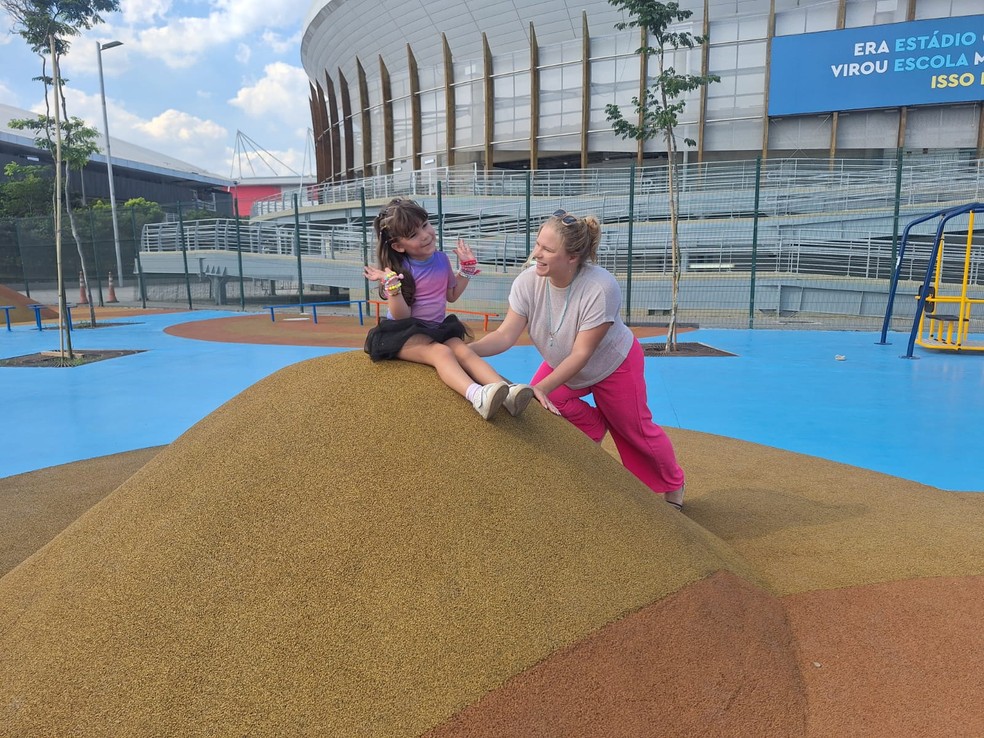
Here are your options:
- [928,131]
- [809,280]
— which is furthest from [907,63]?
[809,280]

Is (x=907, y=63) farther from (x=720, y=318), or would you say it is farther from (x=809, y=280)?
(x=720, y=318)

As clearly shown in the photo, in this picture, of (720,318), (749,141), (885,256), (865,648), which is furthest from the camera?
(749,141)

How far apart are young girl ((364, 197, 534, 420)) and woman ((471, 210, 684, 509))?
243 millimetres

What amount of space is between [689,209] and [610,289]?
61.6 feet

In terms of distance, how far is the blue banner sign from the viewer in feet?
75.6

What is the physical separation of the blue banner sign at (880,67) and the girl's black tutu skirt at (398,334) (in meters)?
25.8

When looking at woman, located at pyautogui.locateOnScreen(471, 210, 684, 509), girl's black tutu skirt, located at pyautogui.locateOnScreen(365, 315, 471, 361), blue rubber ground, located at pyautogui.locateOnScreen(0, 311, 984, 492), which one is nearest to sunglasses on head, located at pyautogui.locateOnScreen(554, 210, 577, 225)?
woman, located at pyautogui.locateOnScreen(471, 210, 684, 509)

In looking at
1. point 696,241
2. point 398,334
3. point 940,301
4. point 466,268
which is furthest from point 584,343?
point 696,241

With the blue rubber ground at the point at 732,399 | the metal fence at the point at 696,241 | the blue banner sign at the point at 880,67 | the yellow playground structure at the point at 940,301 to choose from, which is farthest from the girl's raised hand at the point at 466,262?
the blue banner sign at the point at 880,67

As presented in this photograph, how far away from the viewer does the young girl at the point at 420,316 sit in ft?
9.43

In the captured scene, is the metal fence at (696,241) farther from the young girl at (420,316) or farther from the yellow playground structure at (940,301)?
the young girl at (420,316)

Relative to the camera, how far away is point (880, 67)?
77.7 feet

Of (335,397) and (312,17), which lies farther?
(312,17)

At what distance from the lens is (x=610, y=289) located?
3.31 meters
